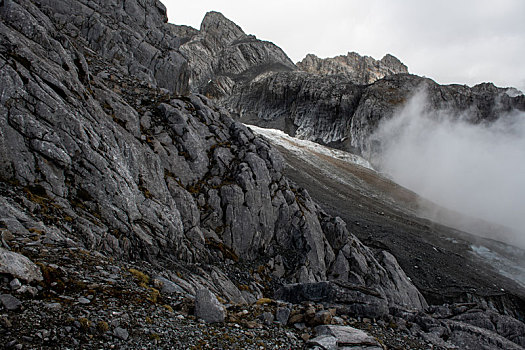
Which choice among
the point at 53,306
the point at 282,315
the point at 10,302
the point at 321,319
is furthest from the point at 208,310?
the point at 10,302

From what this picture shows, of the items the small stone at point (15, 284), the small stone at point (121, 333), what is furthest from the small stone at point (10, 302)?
the small stone at point (121, 333)

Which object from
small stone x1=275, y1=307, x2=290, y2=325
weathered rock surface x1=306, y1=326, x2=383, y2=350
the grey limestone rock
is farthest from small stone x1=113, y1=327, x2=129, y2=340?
small stone x1=275, y1=307, x2=290, y2=325

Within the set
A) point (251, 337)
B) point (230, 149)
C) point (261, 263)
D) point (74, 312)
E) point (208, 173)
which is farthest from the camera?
point (230, 149)

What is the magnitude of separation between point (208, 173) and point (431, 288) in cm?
4109

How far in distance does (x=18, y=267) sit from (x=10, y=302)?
1.25 m

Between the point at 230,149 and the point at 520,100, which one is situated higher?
the point at 520,100

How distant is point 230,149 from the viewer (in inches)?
1261

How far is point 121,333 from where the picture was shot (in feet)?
22.6

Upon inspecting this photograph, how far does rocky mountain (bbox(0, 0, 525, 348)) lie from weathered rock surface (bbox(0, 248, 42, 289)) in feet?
0.13

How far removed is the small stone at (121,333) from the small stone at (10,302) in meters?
2.20

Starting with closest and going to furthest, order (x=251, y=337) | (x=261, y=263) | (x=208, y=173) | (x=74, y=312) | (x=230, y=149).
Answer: (x=74, y=312) → (x=251, y=337) → (x=261, y=263) → (x=208, y=173) → (x=230, y=149)

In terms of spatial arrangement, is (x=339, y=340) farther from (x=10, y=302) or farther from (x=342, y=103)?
(x=342, y=103)

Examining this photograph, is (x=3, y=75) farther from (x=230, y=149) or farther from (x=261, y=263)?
(x=261, y=263)

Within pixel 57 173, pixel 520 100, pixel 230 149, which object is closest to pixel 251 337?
pixel 57 173
